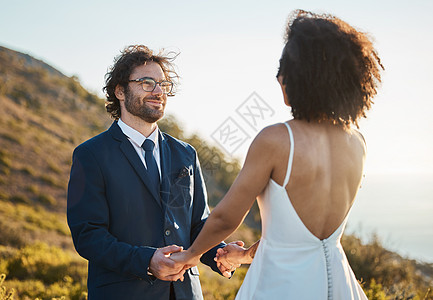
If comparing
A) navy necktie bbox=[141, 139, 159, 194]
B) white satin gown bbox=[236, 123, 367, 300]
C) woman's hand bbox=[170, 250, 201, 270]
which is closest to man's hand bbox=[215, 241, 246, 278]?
woman's hand bbox=[170, 250, 201, 270]

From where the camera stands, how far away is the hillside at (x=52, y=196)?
7.40 m

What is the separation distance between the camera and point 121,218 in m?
2.61

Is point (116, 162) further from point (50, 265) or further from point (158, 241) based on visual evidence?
point (50, 265)

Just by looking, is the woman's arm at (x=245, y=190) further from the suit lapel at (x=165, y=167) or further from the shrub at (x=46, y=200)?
the shrub at (x=46, y=200)

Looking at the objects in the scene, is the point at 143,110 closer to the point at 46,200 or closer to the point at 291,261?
the point at 291,261

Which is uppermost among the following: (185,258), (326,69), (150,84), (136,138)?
(326,69)

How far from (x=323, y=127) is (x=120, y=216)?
4.61 ft

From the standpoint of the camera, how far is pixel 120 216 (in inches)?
103

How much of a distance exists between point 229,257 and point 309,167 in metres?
1.21

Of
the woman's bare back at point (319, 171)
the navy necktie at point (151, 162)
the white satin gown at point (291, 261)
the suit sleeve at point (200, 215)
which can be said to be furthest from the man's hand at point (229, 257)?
the woman's bare back at point (319, 171)

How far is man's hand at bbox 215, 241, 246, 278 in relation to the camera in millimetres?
2686

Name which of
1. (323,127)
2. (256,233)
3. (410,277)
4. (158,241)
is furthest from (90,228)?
(256,233)

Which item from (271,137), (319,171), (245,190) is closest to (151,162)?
(245,190)

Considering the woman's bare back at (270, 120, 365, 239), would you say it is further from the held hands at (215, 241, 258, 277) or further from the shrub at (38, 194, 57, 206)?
the shrub at (38, 194, 57, 206)
